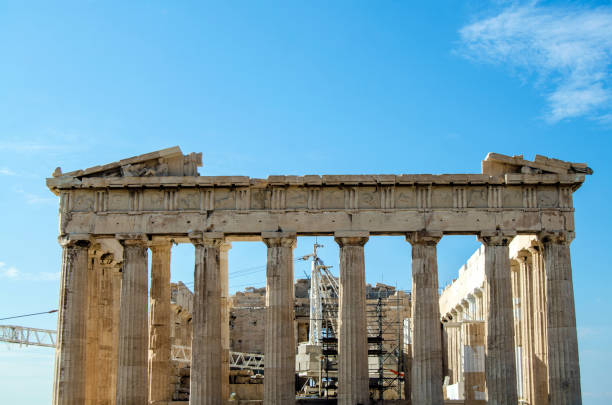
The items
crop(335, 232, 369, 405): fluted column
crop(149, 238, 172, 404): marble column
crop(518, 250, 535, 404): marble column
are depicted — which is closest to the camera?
crop(335, 232, 369, 405): fluted column

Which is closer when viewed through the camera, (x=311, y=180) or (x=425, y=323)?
(x=425, y=323)

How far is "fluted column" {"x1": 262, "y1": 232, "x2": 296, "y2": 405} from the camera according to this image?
36.6m

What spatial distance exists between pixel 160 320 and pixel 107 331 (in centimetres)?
305

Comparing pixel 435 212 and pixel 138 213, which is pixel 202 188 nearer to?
pixel 138 213

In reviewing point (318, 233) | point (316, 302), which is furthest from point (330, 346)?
point (318, 233)

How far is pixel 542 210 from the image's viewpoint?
37.4m

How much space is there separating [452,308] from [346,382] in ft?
73.0

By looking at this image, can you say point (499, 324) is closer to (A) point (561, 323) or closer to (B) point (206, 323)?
(A) point (561, 323)

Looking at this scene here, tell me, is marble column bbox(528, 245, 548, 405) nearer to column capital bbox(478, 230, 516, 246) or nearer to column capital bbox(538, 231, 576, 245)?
column capital bbox(538, 231, 576, 245)

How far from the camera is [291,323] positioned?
123 feet

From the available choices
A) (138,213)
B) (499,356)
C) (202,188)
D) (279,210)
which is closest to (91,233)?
(138,213)

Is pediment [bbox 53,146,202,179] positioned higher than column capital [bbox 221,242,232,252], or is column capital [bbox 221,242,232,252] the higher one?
pediment [bbox 53,146,202,179]

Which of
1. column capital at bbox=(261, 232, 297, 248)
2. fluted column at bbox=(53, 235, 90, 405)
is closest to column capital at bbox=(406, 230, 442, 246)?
column capital at bbox=(261, 232, 297, 248)

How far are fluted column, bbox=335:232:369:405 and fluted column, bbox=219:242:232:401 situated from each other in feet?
17.3
